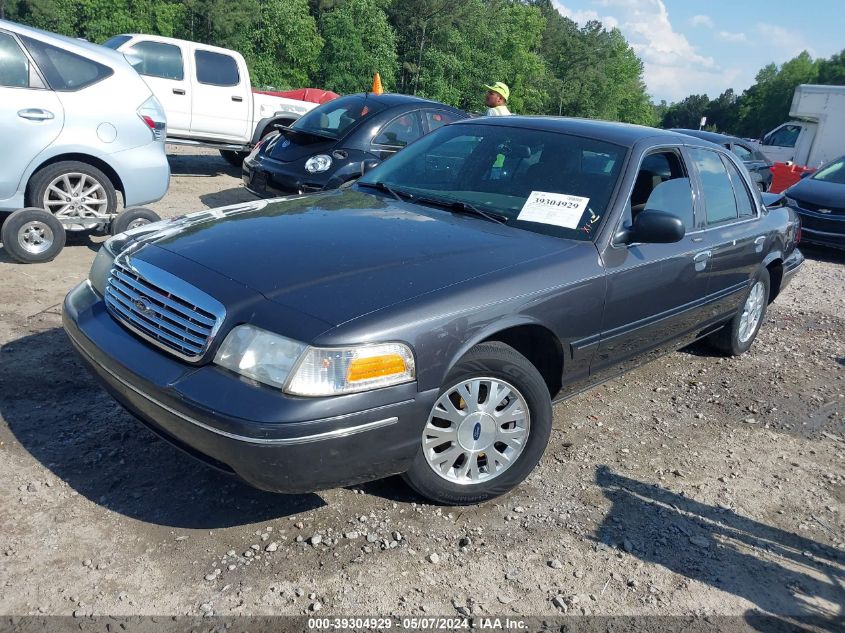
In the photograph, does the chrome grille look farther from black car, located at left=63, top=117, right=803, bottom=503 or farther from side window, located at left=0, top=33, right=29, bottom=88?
side window, located at left=0, top=33, right=29, bottom=88

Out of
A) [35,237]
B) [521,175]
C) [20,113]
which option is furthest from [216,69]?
[521,175]

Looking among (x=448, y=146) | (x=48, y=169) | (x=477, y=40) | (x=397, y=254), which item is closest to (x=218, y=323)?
(x=397, y=254)

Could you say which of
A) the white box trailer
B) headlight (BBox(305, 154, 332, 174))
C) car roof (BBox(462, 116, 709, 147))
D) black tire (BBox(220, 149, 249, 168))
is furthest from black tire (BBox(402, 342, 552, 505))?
the white box trailer

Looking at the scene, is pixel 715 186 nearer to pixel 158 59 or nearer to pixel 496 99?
pixel 496 99

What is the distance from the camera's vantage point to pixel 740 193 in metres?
5.03

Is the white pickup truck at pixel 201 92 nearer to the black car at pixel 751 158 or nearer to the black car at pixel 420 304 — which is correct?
the black car at pixel 420 304

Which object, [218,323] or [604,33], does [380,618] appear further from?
[604,33]

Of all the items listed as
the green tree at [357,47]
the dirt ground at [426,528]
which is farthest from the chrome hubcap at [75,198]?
the green tree at [357,47]

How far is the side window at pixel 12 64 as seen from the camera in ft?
18.7

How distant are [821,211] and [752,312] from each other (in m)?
5.84

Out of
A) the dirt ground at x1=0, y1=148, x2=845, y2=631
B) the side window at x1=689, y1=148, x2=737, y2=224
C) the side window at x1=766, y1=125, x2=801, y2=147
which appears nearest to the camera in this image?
the dirt ground at x1=0, y1=148, x2=845, y2=631

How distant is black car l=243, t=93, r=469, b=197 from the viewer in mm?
7523

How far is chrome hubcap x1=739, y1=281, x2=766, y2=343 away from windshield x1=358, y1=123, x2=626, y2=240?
219 centimetres

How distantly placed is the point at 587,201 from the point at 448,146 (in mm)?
1038
